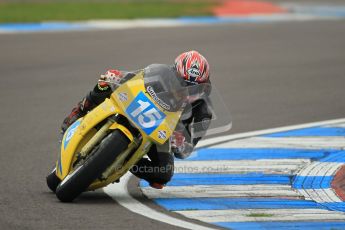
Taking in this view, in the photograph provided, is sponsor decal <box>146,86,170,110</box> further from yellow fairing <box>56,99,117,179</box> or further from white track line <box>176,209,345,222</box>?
white track line <box>176,209,345,222</box>

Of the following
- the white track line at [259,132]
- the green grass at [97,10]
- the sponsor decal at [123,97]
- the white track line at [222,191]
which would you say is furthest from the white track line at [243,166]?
the green grass at [97,10]

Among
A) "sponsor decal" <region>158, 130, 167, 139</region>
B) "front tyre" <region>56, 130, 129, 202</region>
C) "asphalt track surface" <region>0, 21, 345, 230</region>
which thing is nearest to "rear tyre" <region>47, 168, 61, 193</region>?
"asphalt track surface" <region>0, 21, 345, 230</region>

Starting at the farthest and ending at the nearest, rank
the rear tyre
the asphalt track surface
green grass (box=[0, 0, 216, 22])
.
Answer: green grass (box=[0, 0, 216, 22]) → the rear tyre → the asphalt track surface

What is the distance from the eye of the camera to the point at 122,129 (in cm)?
789

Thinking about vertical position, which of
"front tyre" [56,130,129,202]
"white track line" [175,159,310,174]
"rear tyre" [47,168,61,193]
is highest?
"white track line" [175,159,310,174]

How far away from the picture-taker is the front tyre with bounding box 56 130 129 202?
782 cm

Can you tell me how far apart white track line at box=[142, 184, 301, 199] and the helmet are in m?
1.08

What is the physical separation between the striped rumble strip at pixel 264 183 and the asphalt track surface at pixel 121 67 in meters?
0.61

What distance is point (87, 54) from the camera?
18141 millimetres

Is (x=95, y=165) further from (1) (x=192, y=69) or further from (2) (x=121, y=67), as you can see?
(2) (x=121, y=67)

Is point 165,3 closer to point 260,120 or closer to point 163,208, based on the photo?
point 260,120

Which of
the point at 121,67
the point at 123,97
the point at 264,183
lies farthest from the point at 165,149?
the point at 121,67

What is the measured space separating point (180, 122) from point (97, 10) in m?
17.1

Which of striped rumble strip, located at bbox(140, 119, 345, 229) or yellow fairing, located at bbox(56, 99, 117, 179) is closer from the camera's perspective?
striped rumble strip, located at bbox(140, 119, 345, 229)
